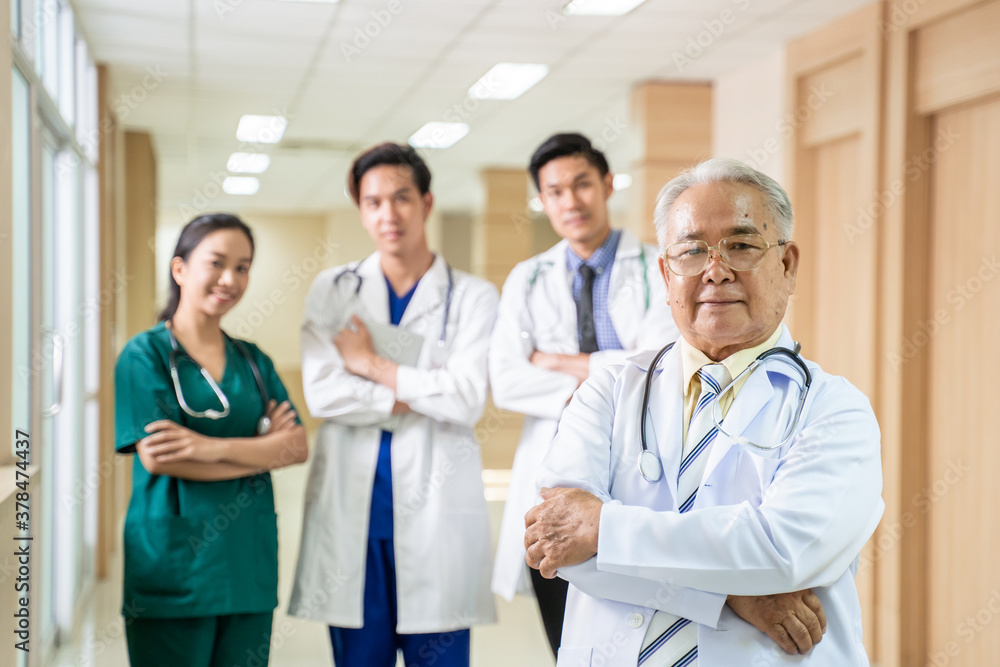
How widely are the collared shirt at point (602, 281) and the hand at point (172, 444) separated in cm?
114

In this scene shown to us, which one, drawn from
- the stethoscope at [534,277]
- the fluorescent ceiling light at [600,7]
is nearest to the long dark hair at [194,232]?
the stethoscope at [534,277]

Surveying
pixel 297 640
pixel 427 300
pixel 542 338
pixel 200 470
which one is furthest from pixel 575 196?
pixel 297 640

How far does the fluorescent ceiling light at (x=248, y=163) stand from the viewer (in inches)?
335

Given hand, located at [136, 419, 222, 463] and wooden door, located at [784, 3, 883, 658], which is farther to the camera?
wooden door, located at [784, 3, 883, 658]

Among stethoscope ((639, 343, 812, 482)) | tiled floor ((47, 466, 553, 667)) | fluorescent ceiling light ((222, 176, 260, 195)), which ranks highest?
fluorescent ceiling light ((222, 176, 260, 195))

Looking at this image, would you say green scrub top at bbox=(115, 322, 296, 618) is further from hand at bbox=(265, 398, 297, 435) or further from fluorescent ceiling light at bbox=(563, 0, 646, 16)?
fluorescent ceiling light at bbox=(563, 0, 646, 16)

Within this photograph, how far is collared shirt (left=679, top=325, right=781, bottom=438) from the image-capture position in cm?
148

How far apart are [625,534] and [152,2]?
353 centimetres

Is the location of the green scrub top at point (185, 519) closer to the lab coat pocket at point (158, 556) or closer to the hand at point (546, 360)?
the lab coat pocket at point (158, 556)

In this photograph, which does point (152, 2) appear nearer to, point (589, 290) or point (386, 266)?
point (386, 266)

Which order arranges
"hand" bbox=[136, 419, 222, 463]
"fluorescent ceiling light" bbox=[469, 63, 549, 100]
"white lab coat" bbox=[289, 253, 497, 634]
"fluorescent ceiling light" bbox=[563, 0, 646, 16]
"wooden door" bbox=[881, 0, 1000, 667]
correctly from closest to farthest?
"hand" bbox=[136, 419, 222, 463]
"white lab coat" bbox=[289, 253, 497, 634]
"wooden door" bbox=[881, 0, 1000, 667]
"fluorescent ceiling light" bbox=[563, 0, 646, 16]
"fluorescent ceiling light" bbox=[469, 63, 549, 100]

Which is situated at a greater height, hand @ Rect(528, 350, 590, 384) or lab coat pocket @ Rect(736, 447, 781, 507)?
hand @ Rect(528, 350, 590, 384)

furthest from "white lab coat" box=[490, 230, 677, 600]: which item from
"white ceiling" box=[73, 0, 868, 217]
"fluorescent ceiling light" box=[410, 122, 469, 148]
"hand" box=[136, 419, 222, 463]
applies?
"fluorescent ceiling light" box=[410, 122, 469, 148]

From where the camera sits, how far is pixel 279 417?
2465 millimetres
